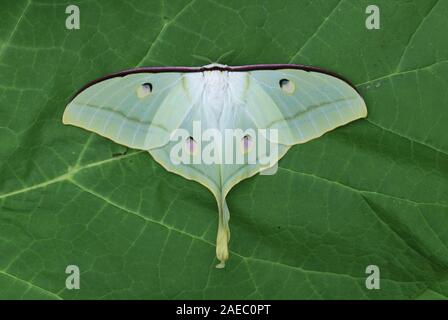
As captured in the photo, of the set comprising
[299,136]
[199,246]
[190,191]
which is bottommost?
[199,246]

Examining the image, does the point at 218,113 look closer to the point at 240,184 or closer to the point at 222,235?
the point at 240,184

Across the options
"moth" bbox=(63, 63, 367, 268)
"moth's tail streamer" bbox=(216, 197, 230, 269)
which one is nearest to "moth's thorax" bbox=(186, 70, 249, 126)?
"moth" bbox=(63, 63, 367, 268)

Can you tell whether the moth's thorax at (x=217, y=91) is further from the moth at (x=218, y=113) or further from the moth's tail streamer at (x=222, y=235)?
the moth's tail streamer at (x=222, y=235)

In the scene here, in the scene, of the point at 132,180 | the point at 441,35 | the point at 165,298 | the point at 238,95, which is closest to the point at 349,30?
the point at 441,35

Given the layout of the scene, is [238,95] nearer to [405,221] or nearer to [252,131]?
[252,131]

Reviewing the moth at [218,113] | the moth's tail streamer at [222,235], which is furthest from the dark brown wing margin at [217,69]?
the moth's tail streamer at [222,235]

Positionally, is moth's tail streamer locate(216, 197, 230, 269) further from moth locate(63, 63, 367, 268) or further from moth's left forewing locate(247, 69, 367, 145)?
moth's left forewing locate(247, 69, 367, 145)
